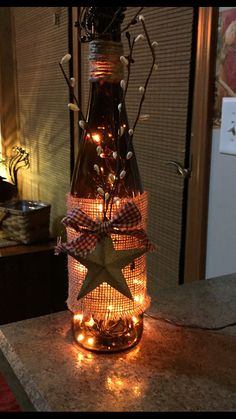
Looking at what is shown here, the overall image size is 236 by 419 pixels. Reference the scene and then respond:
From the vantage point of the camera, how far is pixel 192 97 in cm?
115

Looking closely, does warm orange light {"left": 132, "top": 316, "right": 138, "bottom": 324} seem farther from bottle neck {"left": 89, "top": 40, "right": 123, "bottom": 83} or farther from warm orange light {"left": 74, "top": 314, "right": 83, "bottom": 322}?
bottle neck {"left": 89, "top": 40, "right": 123, "bottom": 83}

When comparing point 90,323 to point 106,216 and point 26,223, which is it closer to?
point 106,216

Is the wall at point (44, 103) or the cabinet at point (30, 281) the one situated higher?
the wall at point (44, 103)

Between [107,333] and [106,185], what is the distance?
9.3 inches

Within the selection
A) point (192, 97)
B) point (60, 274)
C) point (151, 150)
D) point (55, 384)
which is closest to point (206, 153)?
point (192, 97)

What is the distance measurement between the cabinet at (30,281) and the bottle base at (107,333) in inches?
48.5

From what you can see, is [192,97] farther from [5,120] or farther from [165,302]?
[5,120]

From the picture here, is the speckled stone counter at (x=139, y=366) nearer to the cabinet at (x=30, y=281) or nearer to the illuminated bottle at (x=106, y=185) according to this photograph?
the illuminated bottle at (x=106, y=185)

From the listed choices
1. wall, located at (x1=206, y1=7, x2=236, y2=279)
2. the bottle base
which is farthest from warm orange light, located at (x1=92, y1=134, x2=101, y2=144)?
wall, located at (x1=206, y1=7, x2=236, y2=279)

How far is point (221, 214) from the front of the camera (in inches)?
42.1

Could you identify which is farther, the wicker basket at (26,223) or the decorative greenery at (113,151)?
the wicker basket at (26,223)

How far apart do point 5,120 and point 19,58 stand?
0.39 m

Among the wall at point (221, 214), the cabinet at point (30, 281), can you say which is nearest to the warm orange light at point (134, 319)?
the wall at point (221, 214)

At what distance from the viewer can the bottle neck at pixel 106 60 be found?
597 mm
